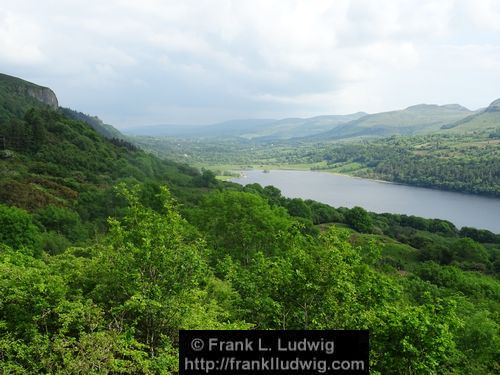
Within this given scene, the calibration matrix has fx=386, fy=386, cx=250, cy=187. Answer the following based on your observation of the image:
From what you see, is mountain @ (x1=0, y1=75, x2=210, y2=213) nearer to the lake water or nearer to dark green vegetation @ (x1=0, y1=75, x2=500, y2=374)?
dark green vegetation @ (x1=0, y1=75, x2=500, y2=374)

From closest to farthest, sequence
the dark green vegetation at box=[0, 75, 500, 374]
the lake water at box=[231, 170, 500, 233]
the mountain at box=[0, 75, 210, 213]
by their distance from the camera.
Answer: the dark green vegetation at box=[0, 75, 500, 374] → the mountain at box=[0, 75, 210, 213] → the lake water at box=[231, 170, 500, 233]

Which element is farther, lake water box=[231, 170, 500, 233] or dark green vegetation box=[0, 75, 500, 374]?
lake water box=[231, 170, 500, 233]

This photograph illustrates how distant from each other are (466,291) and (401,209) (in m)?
120

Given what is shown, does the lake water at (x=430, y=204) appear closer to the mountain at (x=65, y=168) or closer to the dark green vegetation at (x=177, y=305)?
the mountain at (x=65, y=168)

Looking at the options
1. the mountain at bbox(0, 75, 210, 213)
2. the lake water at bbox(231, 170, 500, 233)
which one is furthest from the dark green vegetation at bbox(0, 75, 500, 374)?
the lake water at bbox(231, 170, 500, 233)

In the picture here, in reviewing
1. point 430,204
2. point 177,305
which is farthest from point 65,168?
point 430,204

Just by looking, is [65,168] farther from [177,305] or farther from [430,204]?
[430,204]

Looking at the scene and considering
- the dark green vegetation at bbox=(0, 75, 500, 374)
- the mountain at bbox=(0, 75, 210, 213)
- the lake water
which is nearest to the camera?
the dark green vegetation at bbox=(0, 75, 500, 374)

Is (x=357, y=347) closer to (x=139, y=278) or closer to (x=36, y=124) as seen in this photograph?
(x=139, y=278)

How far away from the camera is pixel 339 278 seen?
13.8 m

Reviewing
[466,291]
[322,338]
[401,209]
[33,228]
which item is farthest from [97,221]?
[401,209]

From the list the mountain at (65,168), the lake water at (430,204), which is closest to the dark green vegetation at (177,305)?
the mountain at (65,168)

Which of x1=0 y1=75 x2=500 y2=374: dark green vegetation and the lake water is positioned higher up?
x1=0 y1=75 x2=500 y2=374: dark green vegetation

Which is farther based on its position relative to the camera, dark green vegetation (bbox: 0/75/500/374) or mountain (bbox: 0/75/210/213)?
mountain (bbox: 0/75/210/213)
